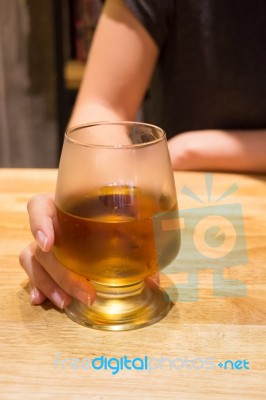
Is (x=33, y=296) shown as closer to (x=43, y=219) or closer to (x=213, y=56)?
(x=43, y=219)

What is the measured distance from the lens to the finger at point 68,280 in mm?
536

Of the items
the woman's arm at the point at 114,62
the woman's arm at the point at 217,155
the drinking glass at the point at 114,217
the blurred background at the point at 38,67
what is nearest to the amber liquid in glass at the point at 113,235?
the drinking glass at the point at 114,217

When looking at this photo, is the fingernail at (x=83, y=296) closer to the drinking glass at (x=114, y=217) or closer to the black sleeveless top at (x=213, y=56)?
the drinking glass at (x=114, y=217)

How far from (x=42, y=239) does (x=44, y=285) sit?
0.06 meters

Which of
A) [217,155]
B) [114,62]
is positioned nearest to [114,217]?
[217,155]

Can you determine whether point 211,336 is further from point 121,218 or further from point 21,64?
point 21,64

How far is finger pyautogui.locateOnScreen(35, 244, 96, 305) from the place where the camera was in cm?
54

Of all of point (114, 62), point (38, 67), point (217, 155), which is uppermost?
point (114, 62)

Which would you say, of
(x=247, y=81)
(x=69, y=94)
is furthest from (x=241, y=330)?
(x=69, y=94)

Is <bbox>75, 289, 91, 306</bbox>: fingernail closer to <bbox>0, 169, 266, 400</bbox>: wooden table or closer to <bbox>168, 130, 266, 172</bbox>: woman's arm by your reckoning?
<bbox>0, 169, 266, 400</bbox>: wooden table

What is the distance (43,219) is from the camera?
54 cm

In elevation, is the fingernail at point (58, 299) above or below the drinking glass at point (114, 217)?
below

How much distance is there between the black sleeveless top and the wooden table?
57cm

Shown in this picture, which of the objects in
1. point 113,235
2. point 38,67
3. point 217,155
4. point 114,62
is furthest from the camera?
point 38,67
